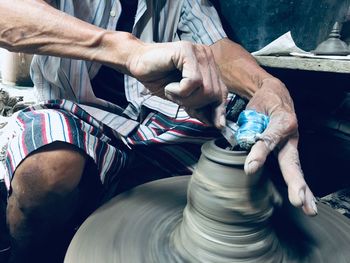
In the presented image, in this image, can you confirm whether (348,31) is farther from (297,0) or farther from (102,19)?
(102,19)

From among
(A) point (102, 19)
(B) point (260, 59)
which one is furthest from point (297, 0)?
(A) point (102, 19)

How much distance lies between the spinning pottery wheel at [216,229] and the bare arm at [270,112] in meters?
0.05

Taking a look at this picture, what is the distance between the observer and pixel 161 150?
134 cm

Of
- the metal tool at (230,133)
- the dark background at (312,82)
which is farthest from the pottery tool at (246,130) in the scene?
the dark background at (312,82)

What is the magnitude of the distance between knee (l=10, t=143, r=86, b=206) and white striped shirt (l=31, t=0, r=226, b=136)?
0.89 feet

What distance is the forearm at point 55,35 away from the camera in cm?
96

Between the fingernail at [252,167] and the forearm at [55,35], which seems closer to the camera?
the fingernail at [252,167]

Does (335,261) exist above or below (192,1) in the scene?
below

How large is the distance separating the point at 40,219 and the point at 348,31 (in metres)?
2.04

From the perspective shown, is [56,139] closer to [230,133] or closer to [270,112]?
[230,133]

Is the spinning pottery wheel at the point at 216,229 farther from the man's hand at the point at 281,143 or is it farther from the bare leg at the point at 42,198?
the bare leg at the point at 42,198

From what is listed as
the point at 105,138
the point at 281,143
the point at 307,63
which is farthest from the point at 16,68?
the point at 281,143

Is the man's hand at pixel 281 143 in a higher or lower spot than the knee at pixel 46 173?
higher

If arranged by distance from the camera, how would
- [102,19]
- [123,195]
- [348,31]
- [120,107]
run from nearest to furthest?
[123,195] → [102,19] → [120,107] → [348,31]
